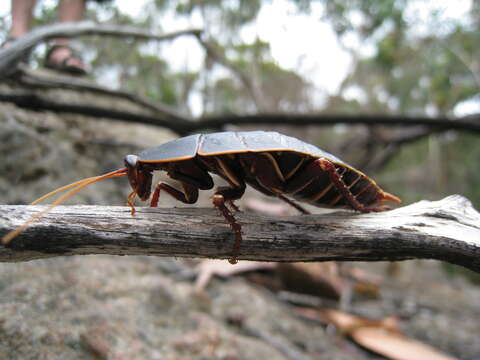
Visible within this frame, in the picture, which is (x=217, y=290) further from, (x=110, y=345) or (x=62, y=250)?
(x=62, y=250)

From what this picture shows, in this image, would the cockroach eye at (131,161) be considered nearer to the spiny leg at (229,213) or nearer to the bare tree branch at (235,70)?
the spiny leg at (229,213)

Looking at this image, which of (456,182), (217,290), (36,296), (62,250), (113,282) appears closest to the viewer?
(62,250)

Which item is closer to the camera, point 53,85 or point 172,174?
point 172,174

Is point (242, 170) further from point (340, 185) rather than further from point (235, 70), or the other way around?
point (235, 70)

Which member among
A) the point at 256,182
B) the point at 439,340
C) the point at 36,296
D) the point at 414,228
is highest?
the point at 256,182

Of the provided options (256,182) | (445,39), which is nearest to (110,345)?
(256,182)

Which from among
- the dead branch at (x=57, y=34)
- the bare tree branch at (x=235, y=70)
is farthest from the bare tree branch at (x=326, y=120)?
the bare tree branch at (x=235, y=70)

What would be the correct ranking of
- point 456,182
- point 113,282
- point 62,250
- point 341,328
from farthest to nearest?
1. point 456,182
2. point 341,328
3. point 113,282
4. point 62,250
